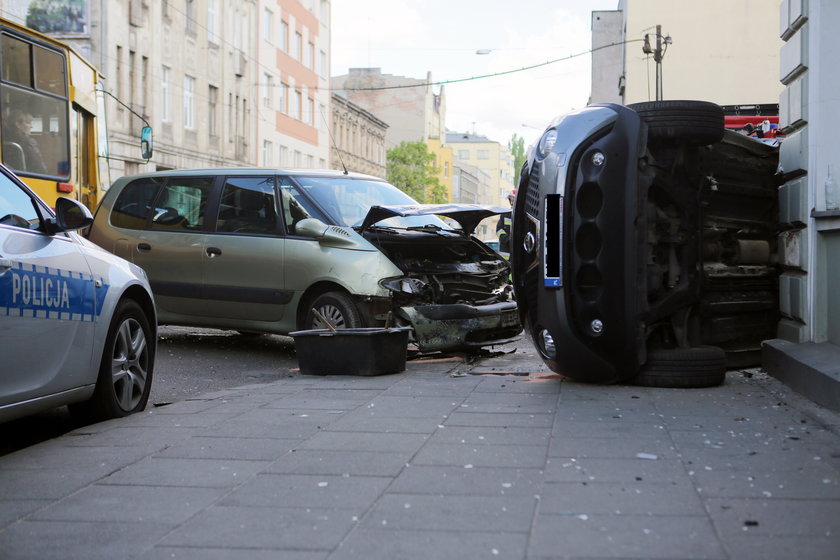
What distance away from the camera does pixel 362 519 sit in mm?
3695

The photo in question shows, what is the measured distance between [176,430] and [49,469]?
97cm

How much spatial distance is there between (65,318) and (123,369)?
875 mm

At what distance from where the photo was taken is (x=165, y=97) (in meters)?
35.1

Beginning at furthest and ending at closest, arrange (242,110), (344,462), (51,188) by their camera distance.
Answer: (242,110), (51,188), (344,462)

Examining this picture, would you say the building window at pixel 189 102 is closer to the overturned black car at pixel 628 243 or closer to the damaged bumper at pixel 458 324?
the damaged bumper at pixel 458 324

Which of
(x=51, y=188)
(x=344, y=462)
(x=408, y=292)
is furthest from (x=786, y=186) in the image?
(x=51, y=188)

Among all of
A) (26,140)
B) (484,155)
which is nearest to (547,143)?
(26,140)

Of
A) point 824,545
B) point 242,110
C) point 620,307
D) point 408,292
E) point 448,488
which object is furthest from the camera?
point 242,110

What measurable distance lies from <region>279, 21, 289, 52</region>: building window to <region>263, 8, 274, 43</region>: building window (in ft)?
5.15

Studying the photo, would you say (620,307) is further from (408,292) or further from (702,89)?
(702,89)

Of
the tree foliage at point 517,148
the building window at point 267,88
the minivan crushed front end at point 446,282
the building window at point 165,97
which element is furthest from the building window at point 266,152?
the tree foliage at point 517,148

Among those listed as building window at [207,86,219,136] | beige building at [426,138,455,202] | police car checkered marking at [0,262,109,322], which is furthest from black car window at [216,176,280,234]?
beige building at [426,138,455,202]

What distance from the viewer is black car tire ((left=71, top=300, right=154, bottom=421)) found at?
19.7 ft

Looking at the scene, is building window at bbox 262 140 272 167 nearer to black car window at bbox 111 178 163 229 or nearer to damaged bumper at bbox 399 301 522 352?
black car window at bbox 111 178 163 229
